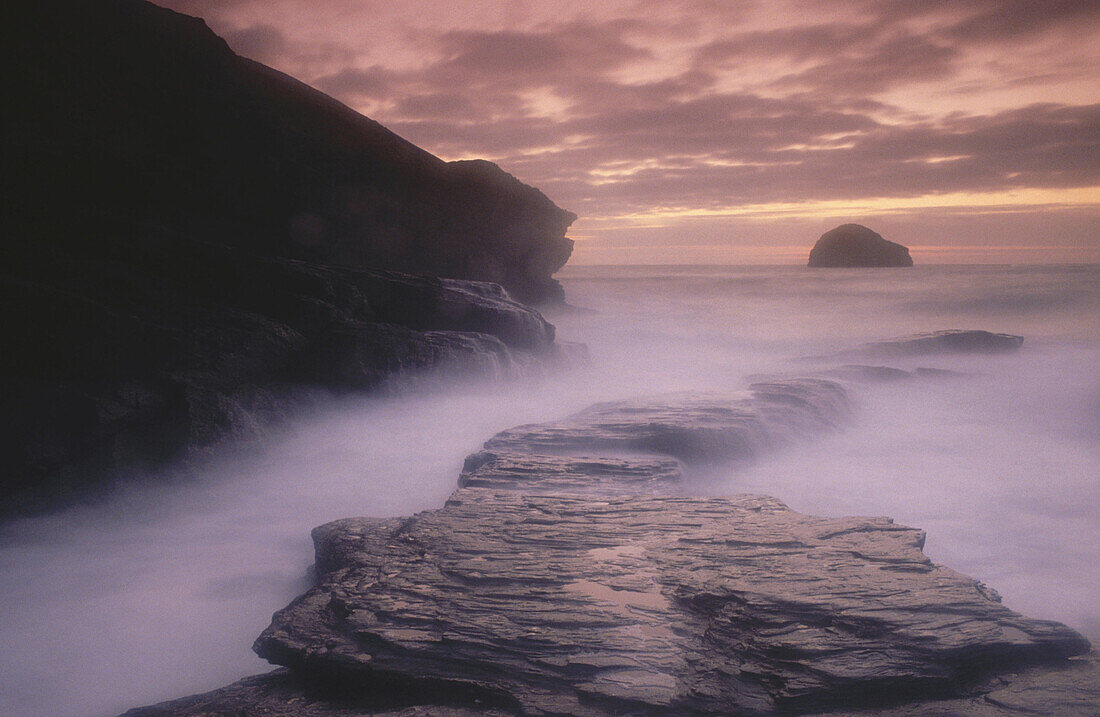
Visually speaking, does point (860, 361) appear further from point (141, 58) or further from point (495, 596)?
point (141, 58)

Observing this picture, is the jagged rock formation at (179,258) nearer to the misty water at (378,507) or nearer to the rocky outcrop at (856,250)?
the misty water at (378,507)

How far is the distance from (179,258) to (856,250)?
8231 cm

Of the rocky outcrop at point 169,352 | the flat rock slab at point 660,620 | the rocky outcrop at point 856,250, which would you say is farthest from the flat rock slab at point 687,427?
the rocky outcrop at point 856,250

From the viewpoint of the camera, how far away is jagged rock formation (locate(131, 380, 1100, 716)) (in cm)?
282

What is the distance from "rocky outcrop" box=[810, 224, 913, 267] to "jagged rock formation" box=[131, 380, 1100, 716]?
3168 inches

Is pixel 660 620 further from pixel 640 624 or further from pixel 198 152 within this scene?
pixel 198 152

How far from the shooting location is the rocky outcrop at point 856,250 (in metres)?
72.4

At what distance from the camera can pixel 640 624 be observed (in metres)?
3.16

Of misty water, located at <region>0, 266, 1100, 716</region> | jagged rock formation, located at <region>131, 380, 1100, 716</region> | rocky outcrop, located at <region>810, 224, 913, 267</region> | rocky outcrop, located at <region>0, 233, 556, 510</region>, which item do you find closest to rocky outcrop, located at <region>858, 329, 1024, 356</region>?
misty water, located at <region>0, 266, 1100, 716</region>

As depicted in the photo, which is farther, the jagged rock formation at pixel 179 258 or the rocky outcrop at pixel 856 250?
the rocky outcrop at pixel 856 250

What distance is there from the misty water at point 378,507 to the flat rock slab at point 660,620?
123 cm

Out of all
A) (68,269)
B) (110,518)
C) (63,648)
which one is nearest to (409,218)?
(68,269)

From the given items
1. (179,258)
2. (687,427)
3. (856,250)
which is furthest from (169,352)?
(856,250)

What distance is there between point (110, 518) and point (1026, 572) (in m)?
9.09
